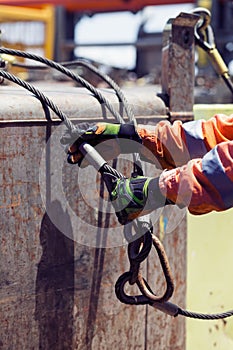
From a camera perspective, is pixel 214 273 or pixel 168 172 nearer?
pixel 168 172

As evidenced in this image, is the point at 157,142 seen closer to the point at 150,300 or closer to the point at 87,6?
the point at 150,300

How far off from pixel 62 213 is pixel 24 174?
0.21 metres

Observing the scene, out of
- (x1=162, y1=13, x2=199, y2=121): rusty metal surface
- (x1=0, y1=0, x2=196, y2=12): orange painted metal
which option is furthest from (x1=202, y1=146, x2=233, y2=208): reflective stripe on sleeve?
(x1=0, y1=0, x2=196, y2=12): orange painted metal

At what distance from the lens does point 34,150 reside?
2.14 metres

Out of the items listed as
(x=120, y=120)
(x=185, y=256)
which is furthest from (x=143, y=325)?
(x=120, y=120)

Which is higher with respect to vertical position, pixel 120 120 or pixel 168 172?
pixel 120 120

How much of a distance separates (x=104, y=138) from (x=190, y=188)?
1.26ft

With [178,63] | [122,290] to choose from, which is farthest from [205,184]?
[178,63]

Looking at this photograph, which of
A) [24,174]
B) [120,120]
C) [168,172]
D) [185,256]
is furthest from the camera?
[185,256]

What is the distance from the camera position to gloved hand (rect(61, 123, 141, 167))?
210 centimetres

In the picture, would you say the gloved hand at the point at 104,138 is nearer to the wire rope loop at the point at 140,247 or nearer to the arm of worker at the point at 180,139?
the arm of worker at the point at 180,139

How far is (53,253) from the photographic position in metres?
2.22

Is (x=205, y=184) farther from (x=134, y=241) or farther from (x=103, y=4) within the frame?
(x=103, y=4)

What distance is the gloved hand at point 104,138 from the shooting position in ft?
6.90
